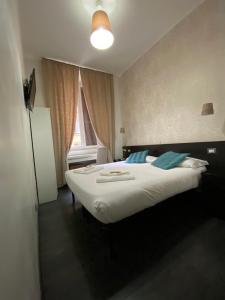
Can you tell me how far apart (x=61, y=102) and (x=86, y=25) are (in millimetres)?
1638

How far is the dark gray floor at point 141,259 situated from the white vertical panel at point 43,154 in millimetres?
856

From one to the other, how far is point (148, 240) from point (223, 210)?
1100mm

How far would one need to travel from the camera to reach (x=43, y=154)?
10.0 feet

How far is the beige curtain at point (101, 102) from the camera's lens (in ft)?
13.2

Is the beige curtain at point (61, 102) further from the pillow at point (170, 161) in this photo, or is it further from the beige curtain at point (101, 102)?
the pillow at point (170, 161)

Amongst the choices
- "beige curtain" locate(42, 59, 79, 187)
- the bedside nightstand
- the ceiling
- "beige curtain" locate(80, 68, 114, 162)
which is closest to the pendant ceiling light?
the ceiling

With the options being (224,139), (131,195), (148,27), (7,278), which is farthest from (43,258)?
(148,27)

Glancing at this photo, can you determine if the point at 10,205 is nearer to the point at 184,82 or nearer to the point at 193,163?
the point at 193,163

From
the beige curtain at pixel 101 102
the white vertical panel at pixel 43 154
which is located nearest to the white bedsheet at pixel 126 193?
the white vertical panel at pixel 43 154

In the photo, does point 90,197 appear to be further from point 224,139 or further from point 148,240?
point 224,139

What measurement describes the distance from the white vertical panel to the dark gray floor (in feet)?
2.81

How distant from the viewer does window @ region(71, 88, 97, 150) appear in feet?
13.5

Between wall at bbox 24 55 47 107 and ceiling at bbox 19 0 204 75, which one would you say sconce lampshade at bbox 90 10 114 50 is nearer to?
ceiling at bbox 19 0 204 75

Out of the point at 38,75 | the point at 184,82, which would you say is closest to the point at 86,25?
the point at 38,75
